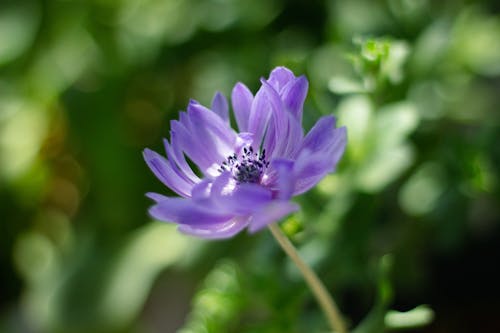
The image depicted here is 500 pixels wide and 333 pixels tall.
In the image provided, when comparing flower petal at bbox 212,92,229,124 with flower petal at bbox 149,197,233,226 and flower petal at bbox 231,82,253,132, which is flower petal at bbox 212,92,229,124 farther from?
flower petal at bbox 149,197,233,226

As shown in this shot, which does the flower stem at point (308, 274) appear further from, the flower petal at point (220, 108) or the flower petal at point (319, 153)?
the flower petal at point (220, 108)

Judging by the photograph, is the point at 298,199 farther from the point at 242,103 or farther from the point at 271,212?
the point at 271,212

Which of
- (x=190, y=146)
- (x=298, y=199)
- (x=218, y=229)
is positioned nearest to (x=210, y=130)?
(x=190, y=146)

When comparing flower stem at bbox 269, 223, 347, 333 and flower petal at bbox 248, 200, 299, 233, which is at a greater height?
flower petal at bbox 248, 200, 299, 233

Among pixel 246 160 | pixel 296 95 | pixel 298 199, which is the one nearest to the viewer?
pixel 296 95

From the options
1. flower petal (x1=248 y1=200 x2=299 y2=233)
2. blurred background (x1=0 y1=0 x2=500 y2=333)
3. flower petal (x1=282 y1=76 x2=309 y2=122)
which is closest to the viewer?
flower petal (x1=248 y1=200 x2=299 y2=233)

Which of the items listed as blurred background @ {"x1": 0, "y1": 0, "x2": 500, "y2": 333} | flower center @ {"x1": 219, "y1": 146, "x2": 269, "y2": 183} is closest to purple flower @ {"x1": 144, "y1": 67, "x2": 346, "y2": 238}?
flower center @ {"x1": 219, "y1": 146, "x2": 269, "y2": 183}

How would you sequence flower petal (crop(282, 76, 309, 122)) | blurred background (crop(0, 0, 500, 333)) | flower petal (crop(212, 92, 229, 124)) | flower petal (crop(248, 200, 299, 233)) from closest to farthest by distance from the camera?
flower petal (crop(248, 200, 299, 233)), flower petal (crop(282, 76, 309, 122)), flower petal (crop(212, 92, 229, 124)), blurred background (crop(0, 0, 500, 333))
